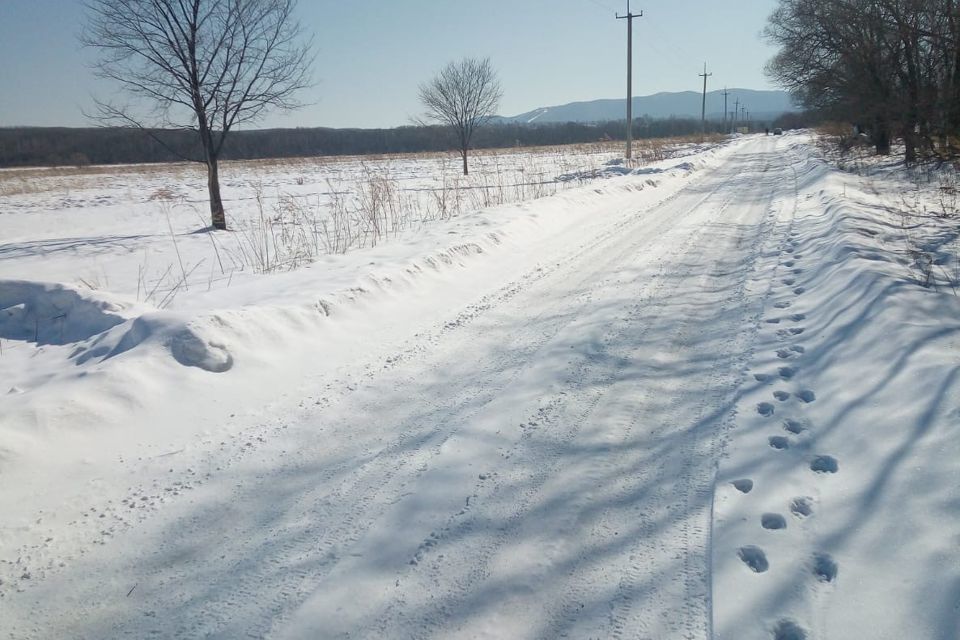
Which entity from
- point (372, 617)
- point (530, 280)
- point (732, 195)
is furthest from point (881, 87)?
point (372, 617)

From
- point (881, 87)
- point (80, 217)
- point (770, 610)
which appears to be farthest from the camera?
point (80, 217)

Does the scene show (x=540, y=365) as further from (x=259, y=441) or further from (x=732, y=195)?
(x=732, y=195)

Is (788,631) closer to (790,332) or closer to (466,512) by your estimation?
(466,512)

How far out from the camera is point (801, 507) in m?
2.50

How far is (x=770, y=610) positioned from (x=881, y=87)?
17.3m

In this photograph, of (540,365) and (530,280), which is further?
(530,280)

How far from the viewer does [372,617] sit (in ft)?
6.67

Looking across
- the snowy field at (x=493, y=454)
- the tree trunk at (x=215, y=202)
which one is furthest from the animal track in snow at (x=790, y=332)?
A: the tree trunk at (x=215, y=202)

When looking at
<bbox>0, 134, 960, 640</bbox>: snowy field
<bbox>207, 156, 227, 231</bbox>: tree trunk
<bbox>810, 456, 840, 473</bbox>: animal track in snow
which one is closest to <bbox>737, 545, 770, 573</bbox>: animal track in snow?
<bbox>0, 134, 960, 640</bbox>: snowy field

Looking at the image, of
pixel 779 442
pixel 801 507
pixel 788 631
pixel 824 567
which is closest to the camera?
pixel 788 631

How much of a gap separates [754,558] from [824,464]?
2.86 feet

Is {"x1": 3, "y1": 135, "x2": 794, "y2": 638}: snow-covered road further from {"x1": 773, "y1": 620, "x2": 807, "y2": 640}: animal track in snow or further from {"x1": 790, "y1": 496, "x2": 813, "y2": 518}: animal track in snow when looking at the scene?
{"x1": 790, "y1": 496, "x2": 813, "y2": 518}: animal track in snow

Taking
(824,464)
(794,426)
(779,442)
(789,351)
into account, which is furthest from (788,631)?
(789,351)

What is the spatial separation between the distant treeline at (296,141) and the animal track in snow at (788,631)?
35077 millimetres
